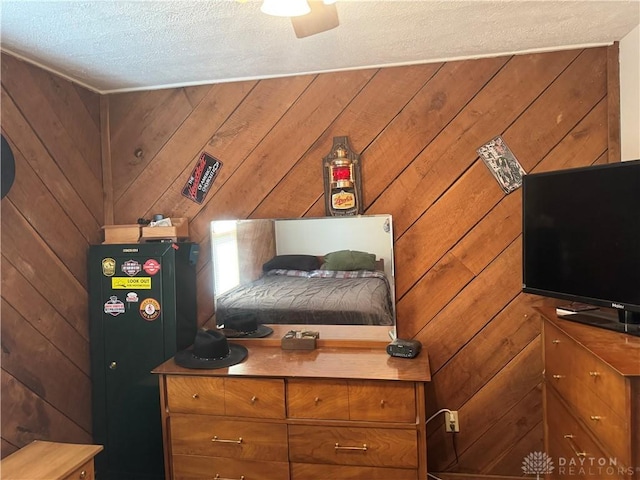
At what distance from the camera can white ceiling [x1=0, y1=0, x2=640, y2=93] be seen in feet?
5.77

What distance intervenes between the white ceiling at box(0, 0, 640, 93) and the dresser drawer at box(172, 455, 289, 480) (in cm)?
192

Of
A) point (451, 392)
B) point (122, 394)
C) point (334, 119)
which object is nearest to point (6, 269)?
point (122, 394)

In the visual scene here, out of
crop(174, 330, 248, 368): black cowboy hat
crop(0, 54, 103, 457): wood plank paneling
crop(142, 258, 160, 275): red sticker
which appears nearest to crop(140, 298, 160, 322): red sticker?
crop(142, 258, 160, 275): red sticker

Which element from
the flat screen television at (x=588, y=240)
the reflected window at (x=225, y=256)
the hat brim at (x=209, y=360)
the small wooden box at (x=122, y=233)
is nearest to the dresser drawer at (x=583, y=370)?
the flat screen television at (x=588, y=240)

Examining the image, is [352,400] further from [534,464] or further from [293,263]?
[534,464]

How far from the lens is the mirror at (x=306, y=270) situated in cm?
242

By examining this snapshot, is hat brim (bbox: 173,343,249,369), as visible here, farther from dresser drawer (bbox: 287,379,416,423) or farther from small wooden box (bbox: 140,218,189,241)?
small wooden box (bbox: 140,218,189,241)

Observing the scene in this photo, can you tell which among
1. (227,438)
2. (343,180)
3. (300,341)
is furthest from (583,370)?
(227,438)

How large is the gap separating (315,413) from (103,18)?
1.87 meters

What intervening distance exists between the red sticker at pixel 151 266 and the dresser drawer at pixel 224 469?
93 cm

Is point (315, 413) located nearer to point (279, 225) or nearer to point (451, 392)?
point (451, 392)

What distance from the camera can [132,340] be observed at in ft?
8.04

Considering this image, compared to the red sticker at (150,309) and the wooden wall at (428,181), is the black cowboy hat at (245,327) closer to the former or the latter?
the red sticker at (150,309)

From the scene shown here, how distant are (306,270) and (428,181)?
32.3 inches
